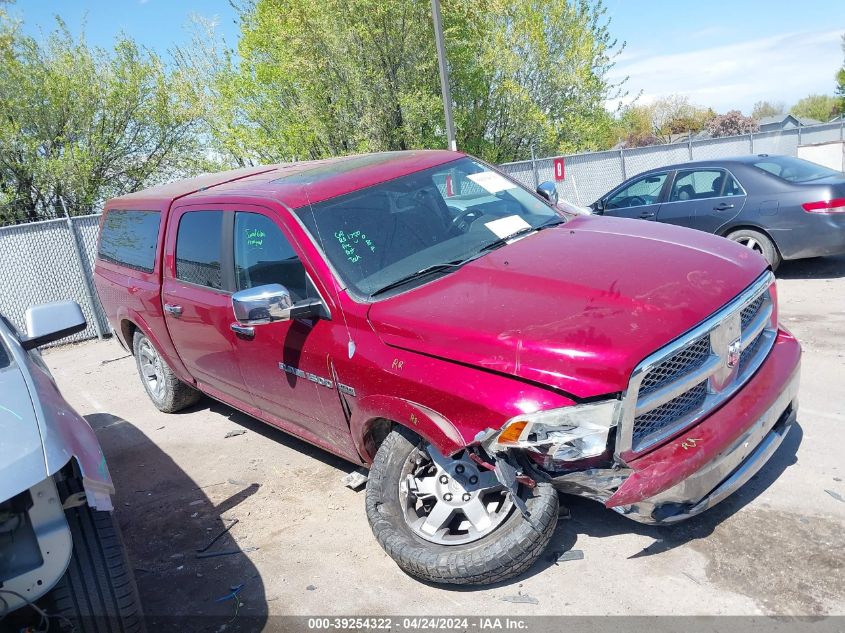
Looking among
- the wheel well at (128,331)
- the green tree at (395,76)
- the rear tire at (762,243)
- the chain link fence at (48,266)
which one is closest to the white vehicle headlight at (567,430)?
the wheel well at (128,331)

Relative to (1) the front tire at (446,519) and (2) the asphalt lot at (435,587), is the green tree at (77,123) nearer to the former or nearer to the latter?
(2) the asphalt lot at (435,587)

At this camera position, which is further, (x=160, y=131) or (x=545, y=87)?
(x=545, y=87)

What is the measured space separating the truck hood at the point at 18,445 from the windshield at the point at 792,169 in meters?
7.80

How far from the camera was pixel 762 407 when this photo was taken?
2.98 m

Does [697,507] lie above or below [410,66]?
below

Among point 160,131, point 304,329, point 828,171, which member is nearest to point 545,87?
point 160,131

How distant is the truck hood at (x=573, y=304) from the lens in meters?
2.58

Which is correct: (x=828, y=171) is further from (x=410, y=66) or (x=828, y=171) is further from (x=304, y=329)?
(x=410, y=66)

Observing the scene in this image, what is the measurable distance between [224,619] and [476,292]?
6.46ft

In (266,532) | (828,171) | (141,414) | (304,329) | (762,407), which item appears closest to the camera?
(762,407)

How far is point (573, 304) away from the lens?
284 centimetres

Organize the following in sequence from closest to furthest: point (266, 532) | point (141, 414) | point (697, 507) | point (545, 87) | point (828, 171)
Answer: point (697, 507), point (266, 532), point (141, 414), point (828, 171), point (545, 87)

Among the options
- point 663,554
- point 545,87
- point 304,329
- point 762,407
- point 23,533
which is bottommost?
point 663,554

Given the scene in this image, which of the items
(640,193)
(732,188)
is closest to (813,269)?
(732,188)
